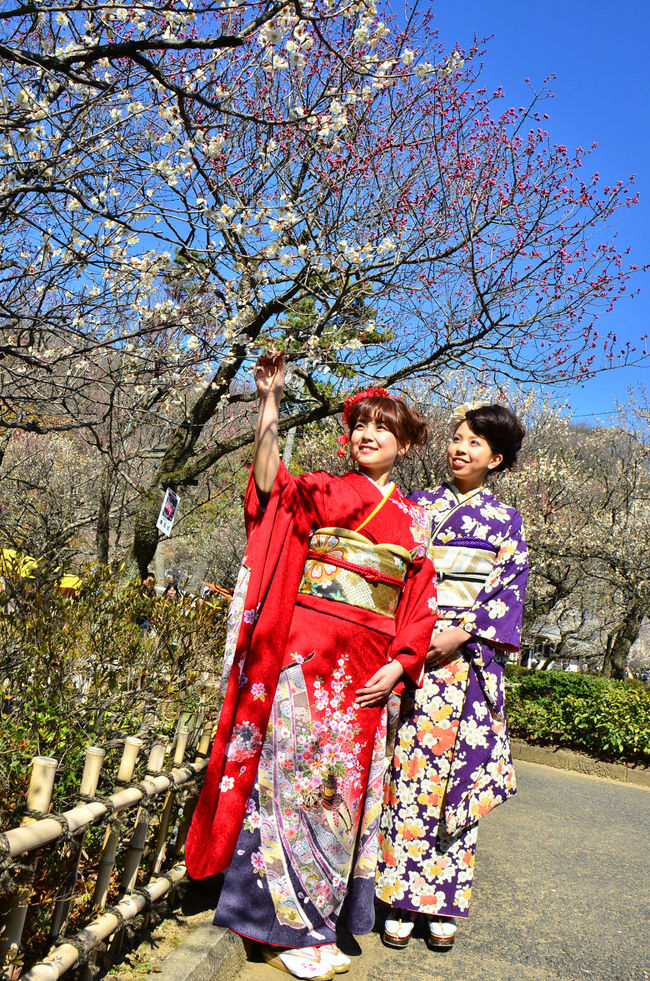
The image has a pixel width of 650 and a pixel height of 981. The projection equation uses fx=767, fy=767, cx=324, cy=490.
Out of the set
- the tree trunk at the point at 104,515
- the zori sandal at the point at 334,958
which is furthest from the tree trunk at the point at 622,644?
the zori sandal at the point at 334,958

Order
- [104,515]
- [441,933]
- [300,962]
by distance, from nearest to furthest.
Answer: [300,962] < [441,933] < [104,515]

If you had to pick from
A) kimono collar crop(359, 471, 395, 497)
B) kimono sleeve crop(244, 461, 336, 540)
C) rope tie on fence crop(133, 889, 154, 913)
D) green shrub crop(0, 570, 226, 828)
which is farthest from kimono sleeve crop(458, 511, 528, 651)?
rope tie on fence crop(133, 889, 154, 913)

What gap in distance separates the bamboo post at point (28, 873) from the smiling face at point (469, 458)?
2192 mm

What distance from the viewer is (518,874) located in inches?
161

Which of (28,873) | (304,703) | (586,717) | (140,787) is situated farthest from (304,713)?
(586,717)

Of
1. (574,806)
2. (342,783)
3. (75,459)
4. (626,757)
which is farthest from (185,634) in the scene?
(75,459)

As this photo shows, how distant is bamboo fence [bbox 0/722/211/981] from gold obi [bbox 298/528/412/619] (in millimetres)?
714

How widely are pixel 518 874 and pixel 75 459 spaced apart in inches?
603

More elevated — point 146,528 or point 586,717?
point 146,528

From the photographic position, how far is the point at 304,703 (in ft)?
8.66

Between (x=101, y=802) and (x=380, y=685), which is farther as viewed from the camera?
(x=380, y=685)

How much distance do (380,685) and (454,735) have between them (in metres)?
0.62

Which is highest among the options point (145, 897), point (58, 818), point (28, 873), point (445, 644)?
point (445, 644)

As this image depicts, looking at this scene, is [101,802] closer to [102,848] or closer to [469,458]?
[102,848]
